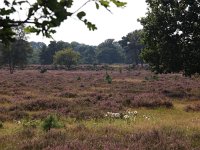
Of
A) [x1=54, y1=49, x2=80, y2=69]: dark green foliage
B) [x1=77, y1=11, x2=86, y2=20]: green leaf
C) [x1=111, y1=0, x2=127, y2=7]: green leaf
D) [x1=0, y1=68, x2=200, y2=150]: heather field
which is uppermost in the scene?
[x1=111, y1=0, x2=127, y2=7]: green leaf

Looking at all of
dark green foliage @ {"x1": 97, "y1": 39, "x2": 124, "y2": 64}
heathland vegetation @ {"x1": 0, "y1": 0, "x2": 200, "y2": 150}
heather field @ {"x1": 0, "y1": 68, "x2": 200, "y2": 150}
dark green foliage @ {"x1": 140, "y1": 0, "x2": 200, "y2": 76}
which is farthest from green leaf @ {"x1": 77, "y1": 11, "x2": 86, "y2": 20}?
dark green foliage @ {"x1": 97, "y1": 39, "x2": 124, "y2": 64}

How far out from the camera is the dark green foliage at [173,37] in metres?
27.2

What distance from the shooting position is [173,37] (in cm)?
2866

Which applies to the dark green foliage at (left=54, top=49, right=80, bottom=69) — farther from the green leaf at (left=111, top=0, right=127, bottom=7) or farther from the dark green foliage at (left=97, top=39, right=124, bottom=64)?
the green leaf at (left=111, top=0, right=127, bottom=7)

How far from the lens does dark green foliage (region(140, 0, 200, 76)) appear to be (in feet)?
89.4

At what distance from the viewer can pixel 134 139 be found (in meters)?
12.2

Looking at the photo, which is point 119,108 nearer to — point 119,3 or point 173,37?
point 173,37

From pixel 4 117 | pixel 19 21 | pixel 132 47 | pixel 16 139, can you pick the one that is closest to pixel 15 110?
pixel 4 117

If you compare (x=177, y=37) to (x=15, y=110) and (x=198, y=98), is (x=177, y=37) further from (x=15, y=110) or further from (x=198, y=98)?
(x=15, y=110)

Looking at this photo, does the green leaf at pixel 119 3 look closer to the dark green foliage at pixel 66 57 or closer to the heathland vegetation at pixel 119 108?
the heathland vegetation at pixel 119 108

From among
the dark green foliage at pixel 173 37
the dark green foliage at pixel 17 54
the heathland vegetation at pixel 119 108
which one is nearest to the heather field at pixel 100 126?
the heathland vegetation at pixel 119 108

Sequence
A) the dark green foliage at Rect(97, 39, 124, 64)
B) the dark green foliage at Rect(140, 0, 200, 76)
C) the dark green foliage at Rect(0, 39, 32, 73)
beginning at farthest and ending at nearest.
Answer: the dark green foliage at Rect(97, 39, 124, 64), the dark green foliage at Rect(0, 39, 32, 73), the dark green foliage at Rect(140, 0, 200, 76)

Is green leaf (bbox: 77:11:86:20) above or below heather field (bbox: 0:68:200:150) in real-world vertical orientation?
above

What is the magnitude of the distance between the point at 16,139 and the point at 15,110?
828 cm
